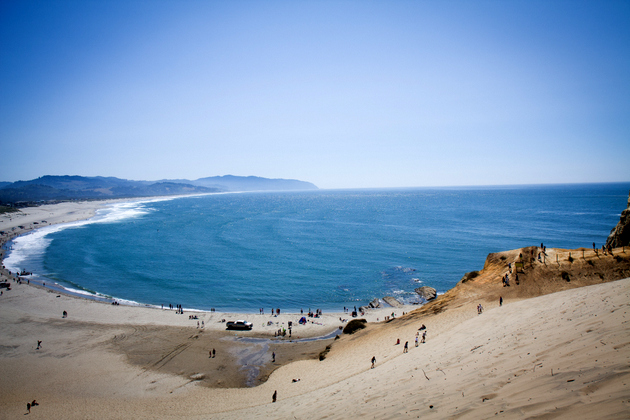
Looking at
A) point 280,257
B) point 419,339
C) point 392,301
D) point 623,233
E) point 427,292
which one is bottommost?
point 392,301

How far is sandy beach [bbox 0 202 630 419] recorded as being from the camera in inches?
351

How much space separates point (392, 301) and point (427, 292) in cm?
575

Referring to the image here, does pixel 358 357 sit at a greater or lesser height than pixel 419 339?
lesser

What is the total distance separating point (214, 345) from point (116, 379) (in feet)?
28.1

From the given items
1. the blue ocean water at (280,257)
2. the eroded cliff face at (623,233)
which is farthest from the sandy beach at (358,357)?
the blue ocean water at (280,257)

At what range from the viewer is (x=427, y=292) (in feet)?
141

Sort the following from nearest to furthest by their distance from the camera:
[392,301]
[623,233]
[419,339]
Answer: [419,339] < [623,233] < [392,301]

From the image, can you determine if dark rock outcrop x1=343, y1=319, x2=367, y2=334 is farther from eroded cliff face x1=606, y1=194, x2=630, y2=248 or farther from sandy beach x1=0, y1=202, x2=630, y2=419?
eroded cliff face x1=606, y1=194, x2=630, y2=248

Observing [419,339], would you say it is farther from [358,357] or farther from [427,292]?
[427,292]

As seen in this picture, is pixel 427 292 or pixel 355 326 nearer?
pixel 355 326

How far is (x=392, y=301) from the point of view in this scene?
A: 1635 inches

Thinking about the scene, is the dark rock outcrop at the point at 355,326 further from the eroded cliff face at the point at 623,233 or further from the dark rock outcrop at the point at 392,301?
the eroded cliff face at the point at 623,233

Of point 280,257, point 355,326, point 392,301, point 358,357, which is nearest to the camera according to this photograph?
point 358,357

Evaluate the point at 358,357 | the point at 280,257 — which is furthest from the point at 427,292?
the point at 280,257
